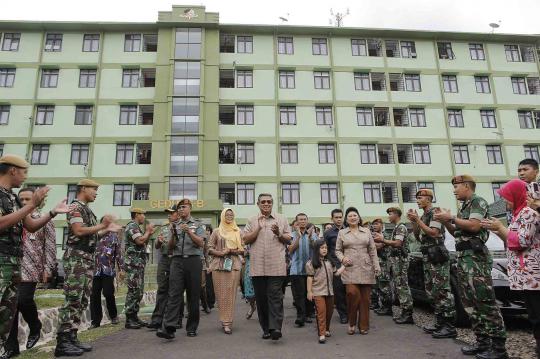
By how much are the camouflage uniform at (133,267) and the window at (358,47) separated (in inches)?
1055

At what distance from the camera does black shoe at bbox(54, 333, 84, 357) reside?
191 inches

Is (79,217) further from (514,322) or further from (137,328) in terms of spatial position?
(514,322)

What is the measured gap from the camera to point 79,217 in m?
5.12

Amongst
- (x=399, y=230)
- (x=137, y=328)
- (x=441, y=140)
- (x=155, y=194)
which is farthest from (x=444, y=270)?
(x=441, y=140)

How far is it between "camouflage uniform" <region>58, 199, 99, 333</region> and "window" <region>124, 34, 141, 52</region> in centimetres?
2694

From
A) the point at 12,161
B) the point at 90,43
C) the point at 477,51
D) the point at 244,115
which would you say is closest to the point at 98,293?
the point at 12,161

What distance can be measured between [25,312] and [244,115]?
24.2 m

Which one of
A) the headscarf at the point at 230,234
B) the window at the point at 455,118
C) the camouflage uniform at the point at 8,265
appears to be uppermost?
the window at the point at 455,118

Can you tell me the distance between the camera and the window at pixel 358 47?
30359 millimetres

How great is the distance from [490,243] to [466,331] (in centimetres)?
220

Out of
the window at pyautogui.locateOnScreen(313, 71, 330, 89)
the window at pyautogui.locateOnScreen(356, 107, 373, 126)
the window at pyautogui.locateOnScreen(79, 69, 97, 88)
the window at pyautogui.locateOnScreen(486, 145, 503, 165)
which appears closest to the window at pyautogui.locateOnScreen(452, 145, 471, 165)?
the window at pyautogui.locateOnScreen(486, 145, 503, 165)

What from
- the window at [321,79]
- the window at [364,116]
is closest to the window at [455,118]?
the window at [364,116]

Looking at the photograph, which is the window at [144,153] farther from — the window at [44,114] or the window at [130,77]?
the window at [44,114]

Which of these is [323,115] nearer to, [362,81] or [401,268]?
[362,81]
